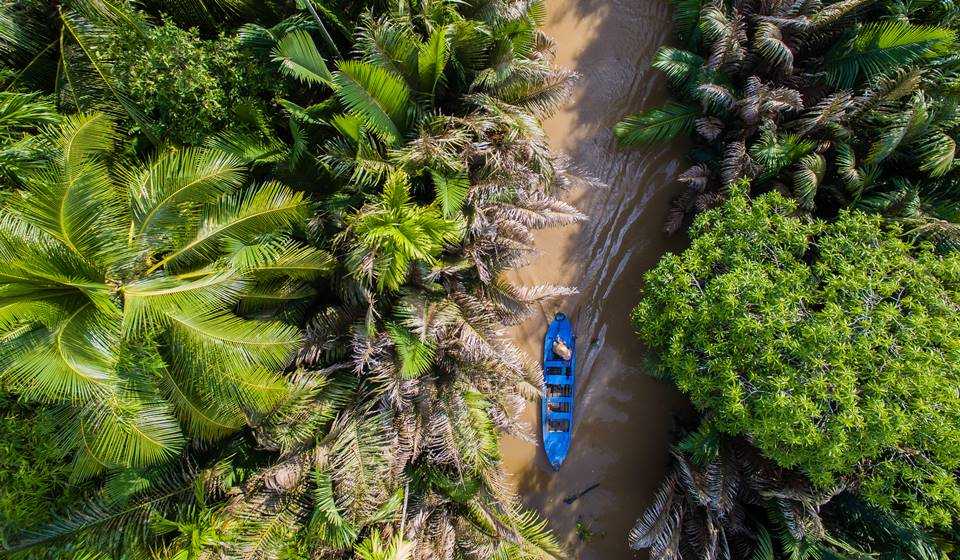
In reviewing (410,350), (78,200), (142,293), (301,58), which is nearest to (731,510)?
(410,350)

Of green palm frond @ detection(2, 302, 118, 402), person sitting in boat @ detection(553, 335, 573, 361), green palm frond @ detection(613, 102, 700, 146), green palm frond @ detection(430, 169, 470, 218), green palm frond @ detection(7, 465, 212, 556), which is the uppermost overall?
green palm frond @ detection(613, 102, 700, 146)

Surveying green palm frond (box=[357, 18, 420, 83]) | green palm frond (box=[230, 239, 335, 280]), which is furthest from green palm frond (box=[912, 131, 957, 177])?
green palm frond (box=[230, 239, 335, 280])

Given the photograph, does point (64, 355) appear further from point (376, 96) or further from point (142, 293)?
point (376, 96)

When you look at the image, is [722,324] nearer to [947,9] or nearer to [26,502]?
[947,9]

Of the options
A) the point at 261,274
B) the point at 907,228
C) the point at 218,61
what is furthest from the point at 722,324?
the point at 218,61

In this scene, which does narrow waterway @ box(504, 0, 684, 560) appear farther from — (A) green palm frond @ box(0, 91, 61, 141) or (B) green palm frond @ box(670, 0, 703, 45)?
(A) green palm frond @ box(0, 91, 61, 141)
